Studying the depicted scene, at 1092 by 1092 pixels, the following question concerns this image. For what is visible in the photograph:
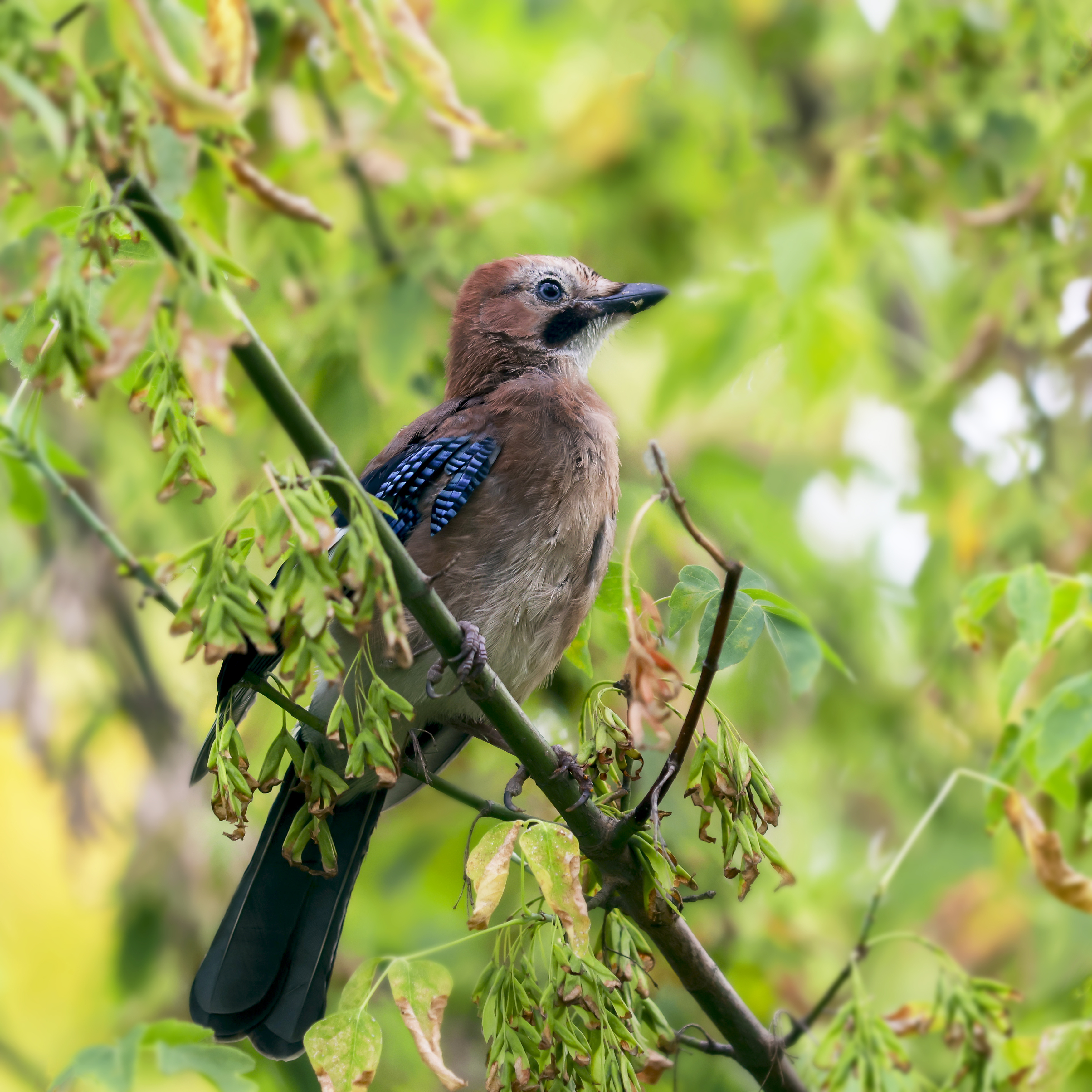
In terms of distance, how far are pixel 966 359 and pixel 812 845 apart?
2.54 metres

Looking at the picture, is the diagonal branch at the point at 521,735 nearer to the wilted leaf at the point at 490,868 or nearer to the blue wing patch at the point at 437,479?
the wilted leaf at the point at 490,868

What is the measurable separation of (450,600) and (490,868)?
1.09m

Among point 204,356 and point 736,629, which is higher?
point 204,356

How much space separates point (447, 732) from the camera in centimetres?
308

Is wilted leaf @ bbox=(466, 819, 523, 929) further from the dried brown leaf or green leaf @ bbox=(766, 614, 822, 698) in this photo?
the dried brown leaf

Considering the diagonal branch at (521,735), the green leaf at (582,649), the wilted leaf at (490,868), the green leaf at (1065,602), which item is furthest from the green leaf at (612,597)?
the green leaf at (1065,602)

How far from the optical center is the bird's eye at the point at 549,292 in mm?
3615

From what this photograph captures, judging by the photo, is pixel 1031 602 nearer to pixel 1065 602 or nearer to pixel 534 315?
pixel 1065 602

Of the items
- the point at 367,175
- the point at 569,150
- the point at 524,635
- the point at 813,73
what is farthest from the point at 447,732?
the point at 813,73

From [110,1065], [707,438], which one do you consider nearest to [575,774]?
[110,1065]

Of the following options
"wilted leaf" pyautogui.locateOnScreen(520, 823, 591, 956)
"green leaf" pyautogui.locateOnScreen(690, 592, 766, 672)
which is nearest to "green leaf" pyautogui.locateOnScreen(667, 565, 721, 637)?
"green leaf" pyautogui.locateOnScreen(690, 592, 766, 672)

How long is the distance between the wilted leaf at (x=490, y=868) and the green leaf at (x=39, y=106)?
3.68 ft

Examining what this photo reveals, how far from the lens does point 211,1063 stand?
5.83ft

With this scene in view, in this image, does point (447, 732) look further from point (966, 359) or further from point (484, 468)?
point (966, 359)
